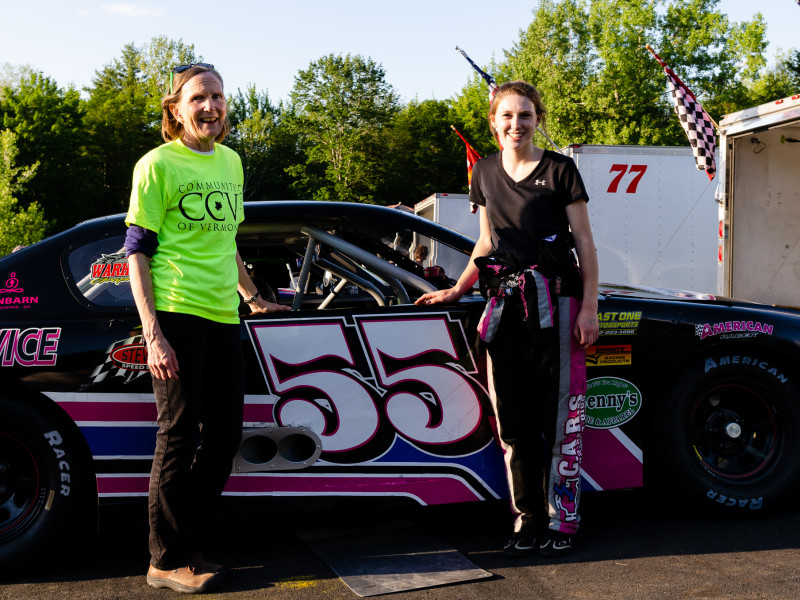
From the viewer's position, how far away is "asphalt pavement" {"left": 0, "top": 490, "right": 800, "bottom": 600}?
9.00ft

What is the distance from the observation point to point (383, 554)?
10.2 ft

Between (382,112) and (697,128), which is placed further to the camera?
(382,112)

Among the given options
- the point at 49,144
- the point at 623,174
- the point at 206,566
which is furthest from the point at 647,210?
the point at 49,144

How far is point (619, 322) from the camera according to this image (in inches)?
131

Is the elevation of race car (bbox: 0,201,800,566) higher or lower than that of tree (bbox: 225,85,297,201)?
lower

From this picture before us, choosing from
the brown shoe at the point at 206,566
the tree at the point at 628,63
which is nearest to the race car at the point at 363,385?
the brown shoe at the point at 206,566

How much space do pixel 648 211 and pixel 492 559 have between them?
31.2 ft

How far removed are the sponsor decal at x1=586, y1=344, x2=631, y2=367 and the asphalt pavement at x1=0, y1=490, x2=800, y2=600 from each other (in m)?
0.74

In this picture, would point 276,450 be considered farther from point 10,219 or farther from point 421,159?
point 421,159

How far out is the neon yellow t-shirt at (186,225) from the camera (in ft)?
8.88

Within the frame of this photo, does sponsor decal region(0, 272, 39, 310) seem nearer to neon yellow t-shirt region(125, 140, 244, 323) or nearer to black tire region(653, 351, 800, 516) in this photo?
neon yellow t-shirt region(125, 140, 244, 323)

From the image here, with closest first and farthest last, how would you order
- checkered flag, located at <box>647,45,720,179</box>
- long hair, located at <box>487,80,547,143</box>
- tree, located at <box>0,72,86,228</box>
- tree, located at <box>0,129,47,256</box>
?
1. long hair, located at <box>487,80,547,143</box>
2. checkered flag, located at <box>647,45,720,179</box>
3. tree, located at <box>0,129,47,256</box>
4. tree, located at <box>0,72,86,228</box>

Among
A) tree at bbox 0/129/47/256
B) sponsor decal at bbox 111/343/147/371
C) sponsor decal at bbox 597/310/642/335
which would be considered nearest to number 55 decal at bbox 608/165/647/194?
sponsor decal at bbox 597/310/642/335

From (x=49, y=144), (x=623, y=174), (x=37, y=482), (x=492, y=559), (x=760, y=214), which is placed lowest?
(x=492, y=559)
